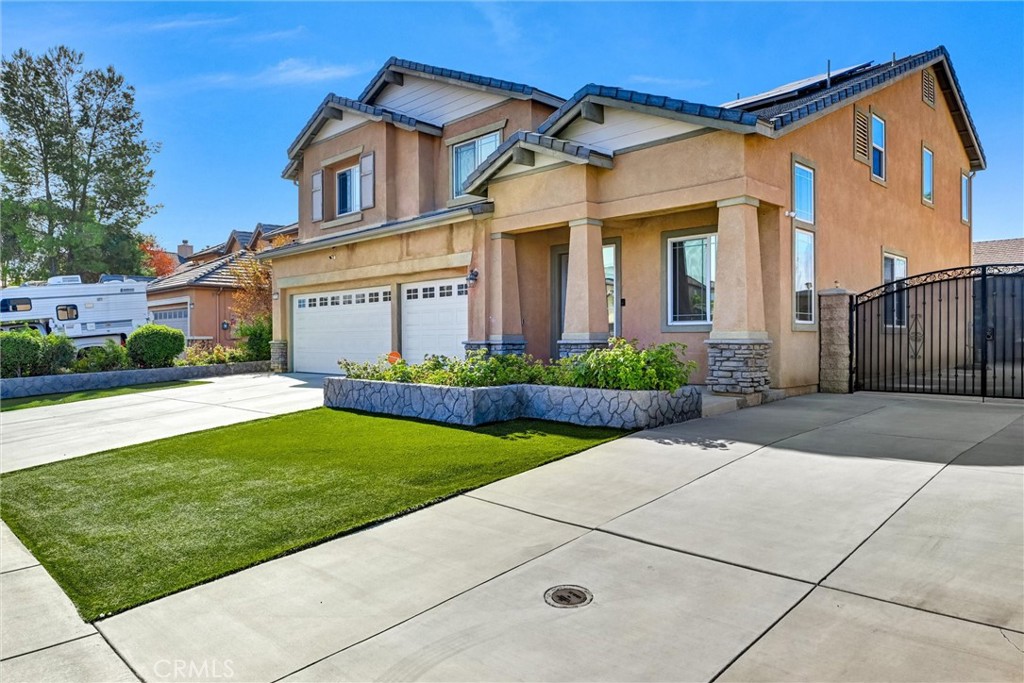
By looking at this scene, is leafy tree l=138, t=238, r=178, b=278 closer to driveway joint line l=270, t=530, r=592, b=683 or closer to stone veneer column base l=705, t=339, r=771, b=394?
stone veneer column base l=705, t=339, r=771, b=394

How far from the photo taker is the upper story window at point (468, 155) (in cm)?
1595

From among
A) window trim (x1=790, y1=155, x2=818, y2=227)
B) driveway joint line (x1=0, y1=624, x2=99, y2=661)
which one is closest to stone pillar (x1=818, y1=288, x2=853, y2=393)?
window trim (x1=790, y1=155, x2=818, y2=227)

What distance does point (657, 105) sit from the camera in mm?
10461

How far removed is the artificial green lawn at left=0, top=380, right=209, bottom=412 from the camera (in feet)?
43.3

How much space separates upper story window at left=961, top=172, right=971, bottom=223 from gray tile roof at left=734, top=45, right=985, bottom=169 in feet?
2.34

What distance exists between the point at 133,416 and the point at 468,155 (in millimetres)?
9985

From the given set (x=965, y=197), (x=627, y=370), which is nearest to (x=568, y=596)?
(x=627, y=370)

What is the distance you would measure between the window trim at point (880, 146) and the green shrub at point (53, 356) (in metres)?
19.7

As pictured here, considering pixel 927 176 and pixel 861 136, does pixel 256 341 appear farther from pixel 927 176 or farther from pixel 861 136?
pixel 927 176

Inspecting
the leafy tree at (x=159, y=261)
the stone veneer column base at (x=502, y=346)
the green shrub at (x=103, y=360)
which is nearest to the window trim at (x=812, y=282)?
the stone veneer column base at (x=502, y=346)

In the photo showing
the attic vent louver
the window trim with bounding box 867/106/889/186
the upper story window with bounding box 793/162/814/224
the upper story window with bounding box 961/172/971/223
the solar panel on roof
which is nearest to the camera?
the upper story window with bounding box 793/162/814/224

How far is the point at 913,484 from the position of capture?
531 cm

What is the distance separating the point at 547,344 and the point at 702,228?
14.9ft

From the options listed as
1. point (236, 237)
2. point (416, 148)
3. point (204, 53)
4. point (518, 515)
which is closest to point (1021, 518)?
point (518, 515)
